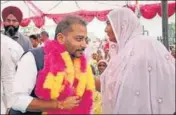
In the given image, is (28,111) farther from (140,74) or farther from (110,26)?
(110,26)

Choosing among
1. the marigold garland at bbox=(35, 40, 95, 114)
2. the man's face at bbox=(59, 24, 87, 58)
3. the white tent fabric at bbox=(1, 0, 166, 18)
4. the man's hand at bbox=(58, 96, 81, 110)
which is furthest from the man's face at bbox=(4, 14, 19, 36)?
the white tent fabric at bbox=(1, 0, 166, 18)

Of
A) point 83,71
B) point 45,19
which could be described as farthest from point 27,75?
point 45,19

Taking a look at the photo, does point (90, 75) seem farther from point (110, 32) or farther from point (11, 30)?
point (11, 30)

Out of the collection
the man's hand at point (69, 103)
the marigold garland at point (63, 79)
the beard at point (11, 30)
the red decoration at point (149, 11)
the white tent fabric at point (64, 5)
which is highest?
the white tent fabric at point (64, 5)

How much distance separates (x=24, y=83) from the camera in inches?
119

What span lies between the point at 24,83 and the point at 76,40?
1.51 ft

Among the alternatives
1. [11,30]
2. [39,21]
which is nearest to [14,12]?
[11,30]

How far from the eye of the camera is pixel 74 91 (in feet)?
10.3

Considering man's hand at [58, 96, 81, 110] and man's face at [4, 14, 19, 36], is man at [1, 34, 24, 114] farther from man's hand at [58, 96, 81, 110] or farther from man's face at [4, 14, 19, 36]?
man's hand at [58, 96, 81, 110]

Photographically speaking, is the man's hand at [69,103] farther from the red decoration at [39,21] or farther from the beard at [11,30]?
the red decoration at [39,21]

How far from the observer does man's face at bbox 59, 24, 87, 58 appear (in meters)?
3.14

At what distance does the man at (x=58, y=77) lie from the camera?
304 centimetres

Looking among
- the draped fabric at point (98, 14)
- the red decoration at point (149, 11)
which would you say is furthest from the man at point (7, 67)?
the red decoration at point (149, 11)

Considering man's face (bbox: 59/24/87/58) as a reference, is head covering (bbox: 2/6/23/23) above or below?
above
